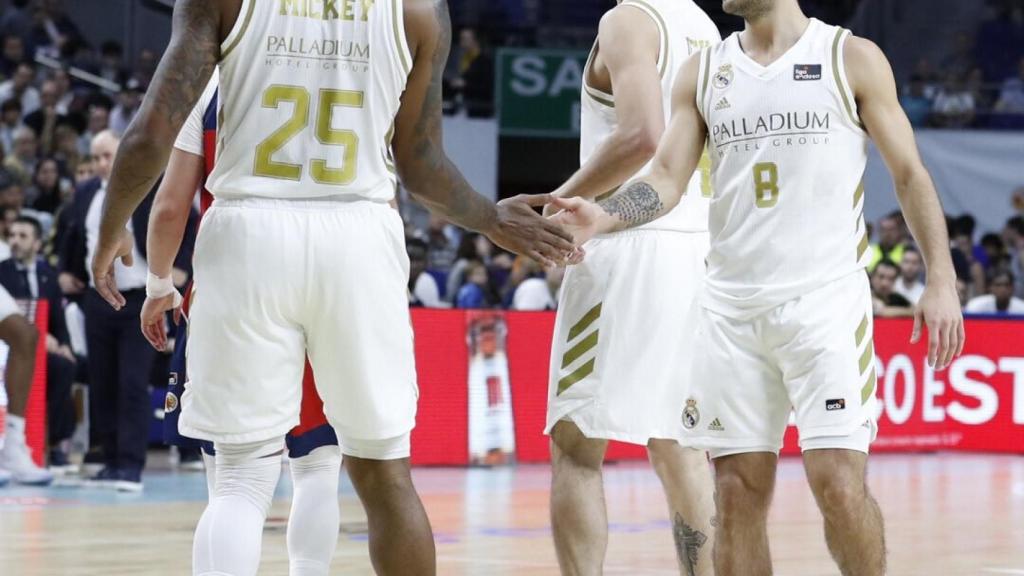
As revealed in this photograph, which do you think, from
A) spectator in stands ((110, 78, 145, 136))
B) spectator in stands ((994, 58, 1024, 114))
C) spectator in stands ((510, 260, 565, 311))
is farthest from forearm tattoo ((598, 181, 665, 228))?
spectator in stands ((994, 58, 1024, 114))

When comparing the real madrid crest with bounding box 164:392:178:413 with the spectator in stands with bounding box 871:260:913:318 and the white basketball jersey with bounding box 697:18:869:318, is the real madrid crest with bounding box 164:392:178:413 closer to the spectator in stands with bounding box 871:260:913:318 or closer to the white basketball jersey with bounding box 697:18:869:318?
the white basketball jersey with bounding box 697:18:869:318

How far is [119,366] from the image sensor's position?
10.5 meters

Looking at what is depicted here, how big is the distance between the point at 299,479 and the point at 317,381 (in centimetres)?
73

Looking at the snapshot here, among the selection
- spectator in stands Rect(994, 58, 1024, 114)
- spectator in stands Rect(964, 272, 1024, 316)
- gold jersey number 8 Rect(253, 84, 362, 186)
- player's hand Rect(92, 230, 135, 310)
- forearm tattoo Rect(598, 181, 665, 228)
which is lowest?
spectator in stands Rect(964, 272, 1024, 316)

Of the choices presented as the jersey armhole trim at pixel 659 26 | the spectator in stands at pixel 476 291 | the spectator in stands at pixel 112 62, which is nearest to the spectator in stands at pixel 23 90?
the spectator in stands at pixel 112 62

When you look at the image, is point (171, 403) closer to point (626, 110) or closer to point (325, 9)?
point (325, 9)

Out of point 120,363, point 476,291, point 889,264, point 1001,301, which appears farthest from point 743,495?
point 1001,301

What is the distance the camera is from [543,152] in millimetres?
23453

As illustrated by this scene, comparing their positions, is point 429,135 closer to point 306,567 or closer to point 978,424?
point 306,567

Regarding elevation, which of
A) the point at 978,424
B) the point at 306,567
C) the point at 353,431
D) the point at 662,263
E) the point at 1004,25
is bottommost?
the point at 978,424

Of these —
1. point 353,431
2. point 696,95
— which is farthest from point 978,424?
point 353,431

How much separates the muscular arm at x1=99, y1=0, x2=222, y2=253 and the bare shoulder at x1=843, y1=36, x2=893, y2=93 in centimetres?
193

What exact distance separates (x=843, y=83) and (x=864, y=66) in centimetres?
8

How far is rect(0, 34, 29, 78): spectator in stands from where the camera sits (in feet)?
62.1
